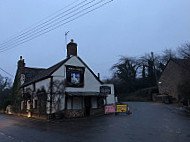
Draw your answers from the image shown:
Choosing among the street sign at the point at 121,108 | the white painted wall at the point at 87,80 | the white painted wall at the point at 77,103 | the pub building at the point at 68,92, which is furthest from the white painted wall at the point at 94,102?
the street sign at the point at 121,108

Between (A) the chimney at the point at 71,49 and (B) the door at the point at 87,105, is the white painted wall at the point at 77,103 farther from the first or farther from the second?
(A) the chimney at the point at 71,49

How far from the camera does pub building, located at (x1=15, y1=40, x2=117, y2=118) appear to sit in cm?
1942

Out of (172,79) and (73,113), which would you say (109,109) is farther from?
(172,79)

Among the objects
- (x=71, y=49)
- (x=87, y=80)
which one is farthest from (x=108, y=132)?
(x=71, y=49)

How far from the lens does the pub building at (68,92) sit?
19.4 metres

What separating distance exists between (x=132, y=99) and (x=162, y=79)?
9.86 m

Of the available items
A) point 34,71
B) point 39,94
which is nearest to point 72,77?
point 39,94

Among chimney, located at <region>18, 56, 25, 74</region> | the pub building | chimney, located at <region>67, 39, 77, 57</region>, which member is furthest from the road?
chimney, located at <region>18, 56, 25, 74</region>

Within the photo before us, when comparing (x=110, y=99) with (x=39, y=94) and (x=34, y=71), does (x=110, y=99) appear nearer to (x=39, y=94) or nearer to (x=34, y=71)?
(x=39, y=94)

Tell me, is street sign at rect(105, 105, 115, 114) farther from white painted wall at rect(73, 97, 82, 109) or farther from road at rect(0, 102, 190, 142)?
road at rect(0, 102, 190, 142)

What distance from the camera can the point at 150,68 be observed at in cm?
4472

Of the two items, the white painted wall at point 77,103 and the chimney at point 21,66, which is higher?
the chimney at point 21,66

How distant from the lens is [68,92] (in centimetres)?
1984

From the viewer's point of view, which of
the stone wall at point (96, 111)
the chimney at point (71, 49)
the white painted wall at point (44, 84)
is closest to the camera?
the white painted wall at point (44, 84)
